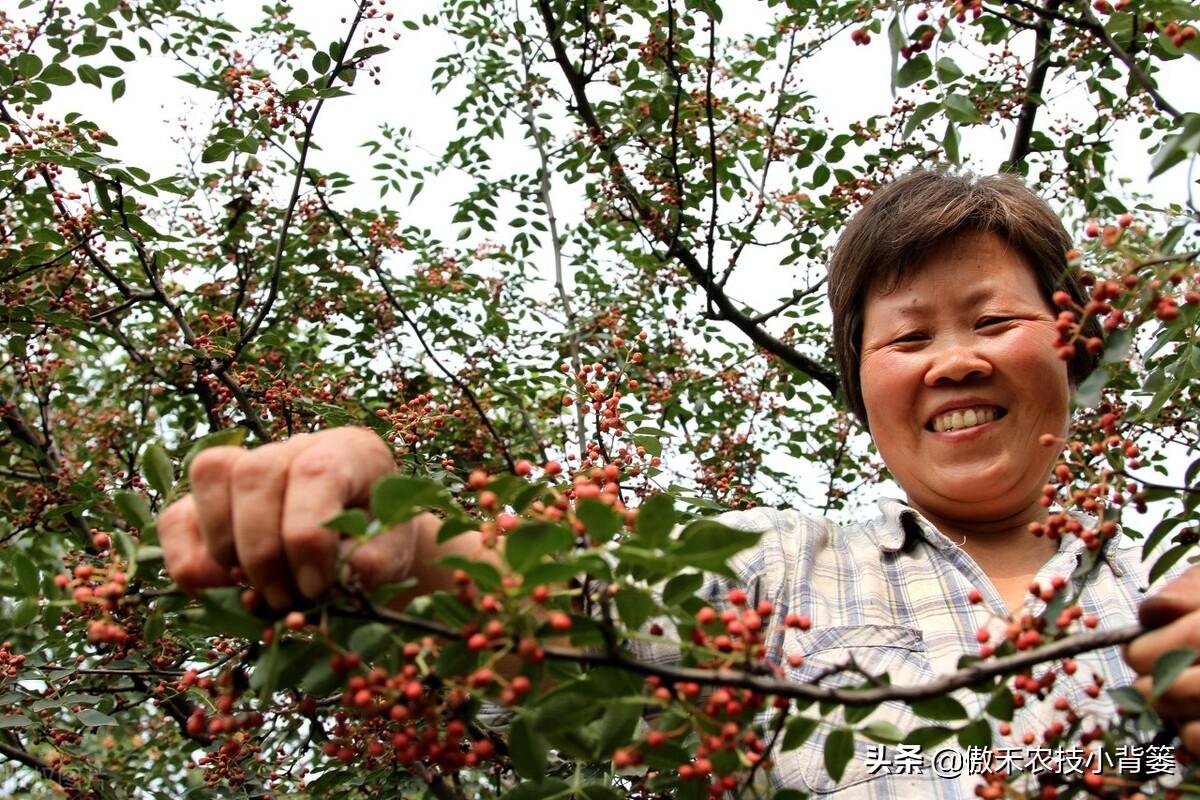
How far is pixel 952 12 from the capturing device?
1.93 metres

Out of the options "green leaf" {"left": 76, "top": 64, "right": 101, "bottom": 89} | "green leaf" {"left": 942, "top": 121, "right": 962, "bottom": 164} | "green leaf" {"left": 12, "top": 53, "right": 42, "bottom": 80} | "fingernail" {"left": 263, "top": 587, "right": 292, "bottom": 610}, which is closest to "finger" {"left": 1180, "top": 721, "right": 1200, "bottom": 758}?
"fingernail" {"left": 263, "top": 587, "right": 292, "bottom": 610}

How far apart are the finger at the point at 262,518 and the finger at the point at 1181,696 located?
97 centimetres

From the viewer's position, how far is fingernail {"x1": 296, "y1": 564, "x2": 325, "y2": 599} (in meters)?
1.08

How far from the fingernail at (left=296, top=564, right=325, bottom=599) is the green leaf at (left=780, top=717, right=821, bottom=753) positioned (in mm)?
544

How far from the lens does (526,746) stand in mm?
1127

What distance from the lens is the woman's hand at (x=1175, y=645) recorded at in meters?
1.10

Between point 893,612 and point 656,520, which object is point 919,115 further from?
point 656,520

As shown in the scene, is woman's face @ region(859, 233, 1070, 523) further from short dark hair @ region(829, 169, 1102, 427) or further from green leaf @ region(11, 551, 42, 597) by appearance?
green leaf @ region(11, 551, 42, 597)

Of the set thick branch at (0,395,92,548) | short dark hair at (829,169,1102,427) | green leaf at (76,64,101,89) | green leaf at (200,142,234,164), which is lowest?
short dark hair at (829,169,1102,427)

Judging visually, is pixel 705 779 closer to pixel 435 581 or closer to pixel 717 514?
pixel 435 581

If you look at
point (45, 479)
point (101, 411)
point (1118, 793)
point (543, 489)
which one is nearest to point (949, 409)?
point (1118, 793)

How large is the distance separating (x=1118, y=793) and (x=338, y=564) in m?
0.95

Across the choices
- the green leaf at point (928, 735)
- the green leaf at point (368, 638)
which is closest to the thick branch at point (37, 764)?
the green leaf at point (368, 638)

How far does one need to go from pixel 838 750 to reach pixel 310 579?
653mm
